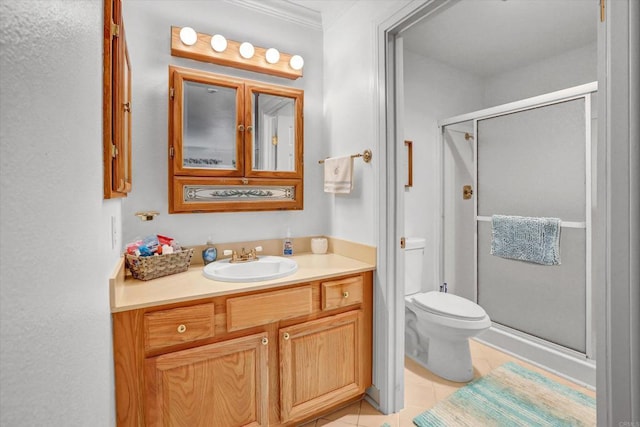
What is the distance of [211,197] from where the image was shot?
71.0 inches

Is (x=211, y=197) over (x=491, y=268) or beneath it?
over

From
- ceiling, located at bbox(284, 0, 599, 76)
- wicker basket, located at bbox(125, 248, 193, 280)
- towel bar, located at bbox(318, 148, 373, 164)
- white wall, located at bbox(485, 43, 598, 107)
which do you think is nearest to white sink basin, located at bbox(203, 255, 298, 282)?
wicker basket, located at bbox(125, 248, 193, 280)

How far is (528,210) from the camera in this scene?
243 centimetres

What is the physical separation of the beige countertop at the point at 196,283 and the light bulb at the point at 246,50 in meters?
1.29

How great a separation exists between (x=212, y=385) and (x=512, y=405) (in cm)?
168

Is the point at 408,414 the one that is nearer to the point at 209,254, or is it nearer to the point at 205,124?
the point at 209,254

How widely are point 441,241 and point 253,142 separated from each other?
193 centimetres

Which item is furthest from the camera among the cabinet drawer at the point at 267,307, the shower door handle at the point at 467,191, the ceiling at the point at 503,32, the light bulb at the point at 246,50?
the shower door handle at the point at 467,191

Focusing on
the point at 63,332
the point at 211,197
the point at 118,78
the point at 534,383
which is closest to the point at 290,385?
the point at 211,197

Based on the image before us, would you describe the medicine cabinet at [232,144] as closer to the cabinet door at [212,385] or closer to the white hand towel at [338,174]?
the white hand towel at [338,174]

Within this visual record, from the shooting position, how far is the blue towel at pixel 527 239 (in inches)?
88.6

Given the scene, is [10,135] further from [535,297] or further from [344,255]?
[535,297]

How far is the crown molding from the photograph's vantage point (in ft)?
6.31

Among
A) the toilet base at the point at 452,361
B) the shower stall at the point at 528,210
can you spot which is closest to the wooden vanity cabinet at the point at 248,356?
the toilet base at the point at 452,361
